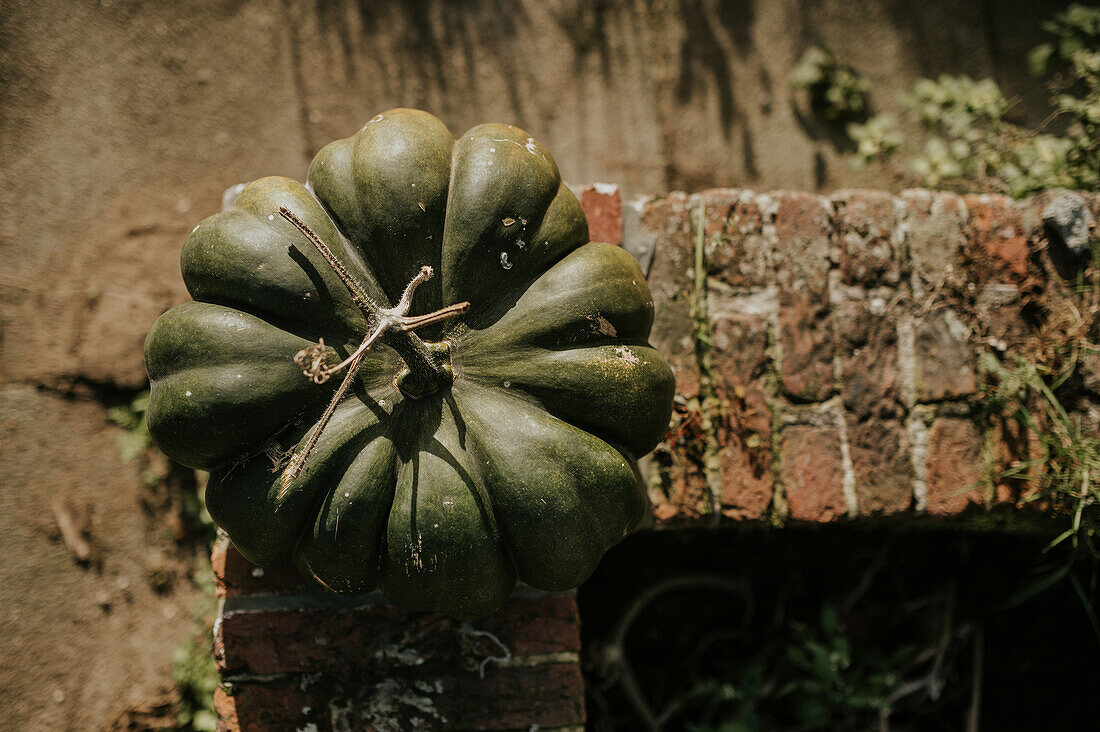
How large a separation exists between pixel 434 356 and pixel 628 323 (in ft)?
1.43

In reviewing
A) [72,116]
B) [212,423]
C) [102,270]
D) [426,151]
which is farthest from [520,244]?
[72,116]

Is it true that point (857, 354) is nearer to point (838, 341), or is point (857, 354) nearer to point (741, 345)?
point (838, 341)

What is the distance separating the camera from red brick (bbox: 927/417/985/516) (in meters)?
2.02

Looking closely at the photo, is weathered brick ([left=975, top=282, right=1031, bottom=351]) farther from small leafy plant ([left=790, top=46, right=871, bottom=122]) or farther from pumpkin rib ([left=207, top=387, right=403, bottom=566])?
pumpkin rib ([left=207, top=387, right=403, bottom=566])

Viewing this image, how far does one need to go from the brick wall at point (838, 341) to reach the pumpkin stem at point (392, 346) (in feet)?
2.62

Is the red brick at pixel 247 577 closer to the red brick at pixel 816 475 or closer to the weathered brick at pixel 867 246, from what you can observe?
the red brick at pixel 816 475

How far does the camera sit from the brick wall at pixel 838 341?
201 centimetres

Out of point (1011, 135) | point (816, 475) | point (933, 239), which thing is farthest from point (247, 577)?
point (1011, 135)

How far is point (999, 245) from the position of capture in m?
2.04

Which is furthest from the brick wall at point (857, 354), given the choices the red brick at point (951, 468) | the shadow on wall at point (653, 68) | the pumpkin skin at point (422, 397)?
the shadow on wall at point (653, 68)

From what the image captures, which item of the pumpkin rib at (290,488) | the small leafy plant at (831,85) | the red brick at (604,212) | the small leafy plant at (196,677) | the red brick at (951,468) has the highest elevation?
the small leafy plant at (831,85)

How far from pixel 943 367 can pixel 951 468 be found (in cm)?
29

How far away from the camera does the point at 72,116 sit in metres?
2.92

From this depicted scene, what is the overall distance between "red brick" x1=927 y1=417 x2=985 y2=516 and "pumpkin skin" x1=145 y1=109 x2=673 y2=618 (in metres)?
0.98
